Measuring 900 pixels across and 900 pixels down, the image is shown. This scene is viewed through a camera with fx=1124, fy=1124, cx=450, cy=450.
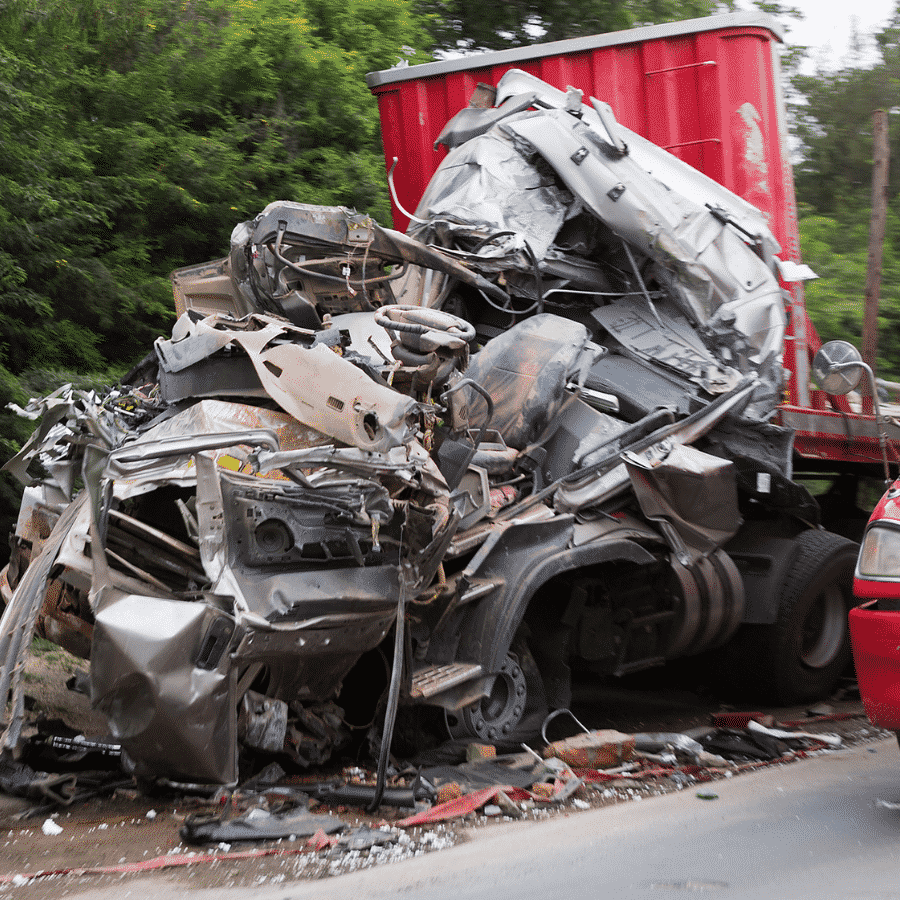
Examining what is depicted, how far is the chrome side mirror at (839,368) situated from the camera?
18.3ft

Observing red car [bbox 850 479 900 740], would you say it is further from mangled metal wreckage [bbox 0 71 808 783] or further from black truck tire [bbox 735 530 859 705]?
black truck tire [bbox 735 530 859 705]

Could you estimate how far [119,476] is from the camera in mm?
4051

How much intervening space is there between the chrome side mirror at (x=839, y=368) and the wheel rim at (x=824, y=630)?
4.34ft

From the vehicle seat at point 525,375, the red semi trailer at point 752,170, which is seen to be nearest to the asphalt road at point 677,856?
the red semi trailer at point 752,170

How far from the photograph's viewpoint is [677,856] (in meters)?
3.67

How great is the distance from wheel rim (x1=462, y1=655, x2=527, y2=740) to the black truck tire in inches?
72.0

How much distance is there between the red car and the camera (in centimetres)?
372

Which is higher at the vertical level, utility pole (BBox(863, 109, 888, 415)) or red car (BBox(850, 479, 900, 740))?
utility pole (BBox(863, 109, 888, 415))

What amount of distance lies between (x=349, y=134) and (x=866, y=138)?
7191mm

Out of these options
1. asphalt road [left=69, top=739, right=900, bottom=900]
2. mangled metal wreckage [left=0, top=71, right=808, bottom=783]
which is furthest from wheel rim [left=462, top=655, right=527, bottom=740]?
asphalt road [left=69, top=739, right=900, bottom=900]

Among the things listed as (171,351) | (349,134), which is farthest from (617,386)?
(349,134)

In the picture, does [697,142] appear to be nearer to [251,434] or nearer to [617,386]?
[617,386]

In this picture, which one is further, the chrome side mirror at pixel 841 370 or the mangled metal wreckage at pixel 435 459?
the chrome side mirror at pixel 841 370

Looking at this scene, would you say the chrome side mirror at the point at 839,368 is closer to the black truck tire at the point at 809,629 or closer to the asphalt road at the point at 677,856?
the black truck tire at the point at 809,629
